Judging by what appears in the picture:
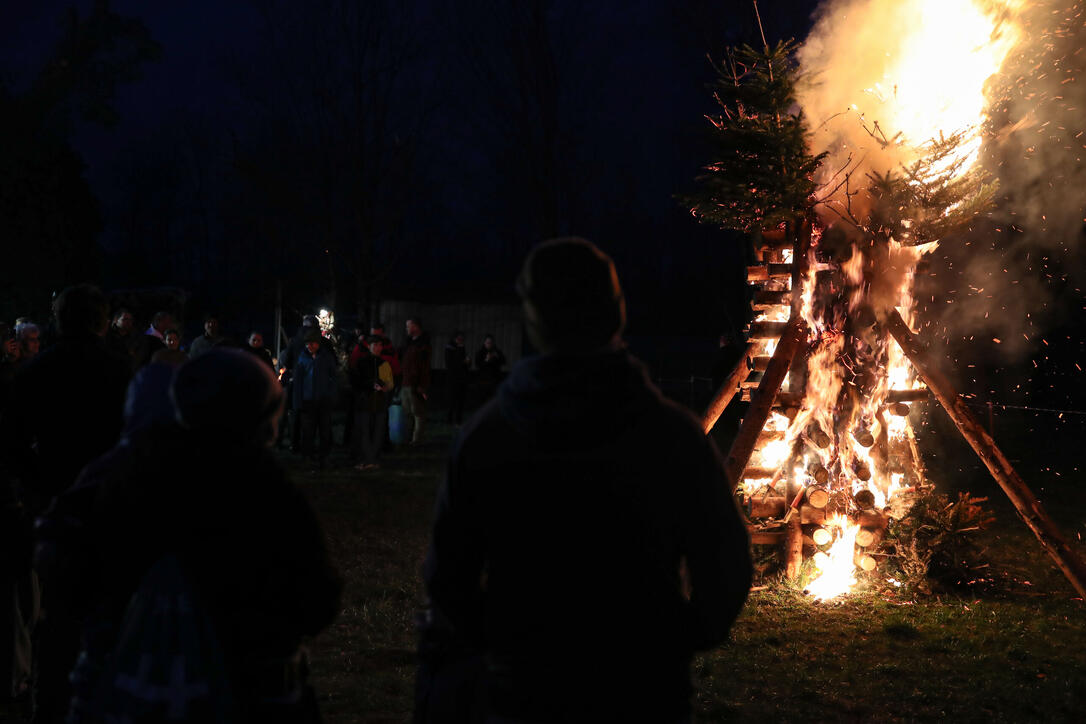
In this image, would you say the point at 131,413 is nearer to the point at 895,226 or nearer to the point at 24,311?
the point at 895,226

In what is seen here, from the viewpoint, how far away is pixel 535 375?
209 centimetres

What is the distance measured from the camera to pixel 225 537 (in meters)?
2.35

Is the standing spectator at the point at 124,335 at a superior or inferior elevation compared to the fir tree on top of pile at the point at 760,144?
inferior

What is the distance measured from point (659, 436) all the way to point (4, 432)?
3.38m

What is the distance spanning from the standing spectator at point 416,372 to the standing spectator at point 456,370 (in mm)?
2411

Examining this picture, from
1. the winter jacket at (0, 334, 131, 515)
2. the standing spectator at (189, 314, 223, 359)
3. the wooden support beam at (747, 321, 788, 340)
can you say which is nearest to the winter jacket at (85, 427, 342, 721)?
the winter jacket at (0, 334, 131, 515)

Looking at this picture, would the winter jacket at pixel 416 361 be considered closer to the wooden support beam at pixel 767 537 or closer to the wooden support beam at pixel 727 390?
the wooden support beam at pixel 727 390

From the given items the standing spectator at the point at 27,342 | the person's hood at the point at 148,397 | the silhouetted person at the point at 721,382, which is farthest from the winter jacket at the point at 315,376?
the person's hood at the point at 148,397

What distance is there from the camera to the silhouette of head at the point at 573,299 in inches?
83.3

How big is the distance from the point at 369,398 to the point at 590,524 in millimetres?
11019

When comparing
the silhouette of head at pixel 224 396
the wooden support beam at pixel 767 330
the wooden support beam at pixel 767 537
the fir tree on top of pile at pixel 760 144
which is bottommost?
the wooden support beam at pixel 767 537

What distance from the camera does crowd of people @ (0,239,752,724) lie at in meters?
2.03

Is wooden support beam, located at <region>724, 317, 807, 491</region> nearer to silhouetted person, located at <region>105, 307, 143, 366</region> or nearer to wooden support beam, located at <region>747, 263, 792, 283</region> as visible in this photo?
wooden support beam, located at <region>747, 263, 792, 283</region>

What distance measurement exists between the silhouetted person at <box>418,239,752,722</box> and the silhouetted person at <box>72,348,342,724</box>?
0.54 m
